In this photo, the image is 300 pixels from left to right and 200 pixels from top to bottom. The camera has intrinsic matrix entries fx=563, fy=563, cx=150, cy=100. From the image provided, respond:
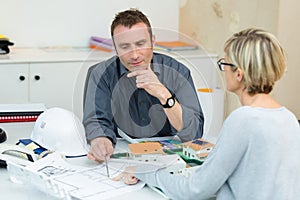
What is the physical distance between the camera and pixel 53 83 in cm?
318

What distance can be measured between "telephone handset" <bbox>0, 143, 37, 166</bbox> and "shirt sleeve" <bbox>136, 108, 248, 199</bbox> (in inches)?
21.0

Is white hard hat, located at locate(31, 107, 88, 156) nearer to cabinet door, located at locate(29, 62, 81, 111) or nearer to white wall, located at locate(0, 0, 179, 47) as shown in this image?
cabinet door, located at locate(29, 62, 81, 111)

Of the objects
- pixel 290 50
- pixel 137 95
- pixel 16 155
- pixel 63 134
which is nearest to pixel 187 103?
pixel 137 95

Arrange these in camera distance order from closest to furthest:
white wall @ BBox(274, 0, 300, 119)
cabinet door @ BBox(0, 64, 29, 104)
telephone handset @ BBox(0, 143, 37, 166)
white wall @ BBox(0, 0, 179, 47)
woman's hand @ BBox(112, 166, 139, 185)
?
woman's hand @ BBox(112, 166, 139, 185)
telephone handset @ BBox(0, 143, 37, 166)
cabinet door @ BBox(0, 64, 29, 104)
white wall @ BBox(0, 0, 179, 47)
white wall @ BBox(274, 0, 300, 119)

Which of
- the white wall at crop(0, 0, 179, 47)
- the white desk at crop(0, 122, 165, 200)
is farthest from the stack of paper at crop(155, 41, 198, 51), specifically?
the white wall at crop(0, 0, 179, 47)

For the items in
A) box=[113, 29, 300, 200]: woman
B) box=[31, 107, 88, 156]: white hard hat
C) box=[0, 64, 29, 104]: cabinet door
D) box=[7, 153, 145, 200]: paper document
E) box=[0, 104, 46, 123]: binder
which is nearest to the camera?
box=[113, 29, 300, 200]: woman

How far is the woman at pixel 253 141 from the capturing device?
1452 mm

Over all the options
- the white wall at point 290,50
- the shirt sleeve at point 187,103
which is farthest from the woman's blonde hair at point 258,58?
the white wall at point 290,50

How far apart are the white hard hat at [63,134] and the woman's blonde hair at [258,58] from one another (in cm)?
70

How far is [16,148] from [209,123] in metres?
0.69

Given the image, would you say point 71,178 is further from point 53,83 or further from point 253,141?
point 53,83

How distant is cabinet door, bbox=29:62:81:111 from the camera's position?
314cm

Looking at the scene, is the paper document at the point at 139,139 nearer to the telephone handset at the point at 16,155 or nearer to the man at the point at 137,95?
the man at the point at 137,95

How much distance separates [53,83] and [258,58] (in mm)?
1866
